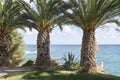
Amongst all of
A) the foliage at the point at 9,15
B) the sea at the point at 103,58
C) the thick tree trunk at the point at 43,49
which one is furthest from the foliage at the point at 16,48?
the thick tree trunk at the point at 43,49

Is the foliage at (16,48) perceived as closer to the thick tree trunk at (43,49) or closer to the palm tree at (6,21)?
the palm tree at (6,21)

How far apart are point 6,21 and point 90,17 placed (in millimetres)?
8160

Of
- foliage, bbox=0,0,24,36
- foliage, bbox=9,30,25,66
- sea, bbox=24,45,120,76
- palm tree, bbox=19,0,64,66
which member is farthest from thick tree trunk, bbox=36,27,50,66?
foliage, bbox=9,30,25,66

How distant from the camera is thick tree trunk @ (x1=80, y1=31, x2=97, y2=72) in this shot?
25.3m

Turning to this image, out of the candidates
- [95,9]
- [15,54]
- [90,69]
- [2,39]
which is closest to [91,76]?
[90,69]

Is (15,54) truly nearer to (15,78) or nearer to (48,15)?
(48,15)

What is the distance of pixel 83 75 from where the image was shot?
2302 centimetres

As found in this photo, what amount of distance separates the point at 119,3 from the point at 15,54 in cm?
1808

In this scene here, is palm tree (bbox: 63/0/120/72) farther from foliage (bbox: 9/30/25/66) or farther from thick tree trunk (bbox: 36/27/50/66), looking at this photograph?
foliage (bbox: 9/30/25/66)

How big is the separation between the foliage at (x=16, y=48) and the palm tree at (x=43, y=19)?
8.10 metres

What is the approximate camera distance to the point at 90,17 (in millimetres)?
24656

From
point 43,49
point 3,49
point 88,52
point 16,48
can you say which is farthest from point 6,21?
point 16,48

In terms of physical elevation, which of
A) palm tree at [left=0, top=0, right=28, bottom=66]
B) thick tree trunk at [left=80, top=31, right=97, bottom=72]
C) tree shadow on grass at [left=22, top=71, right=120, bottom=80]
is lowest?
tree shadow on grass at [left=22, top=71, right=120, bottom=80]

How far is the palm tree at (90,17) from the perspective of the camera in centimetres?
2418
